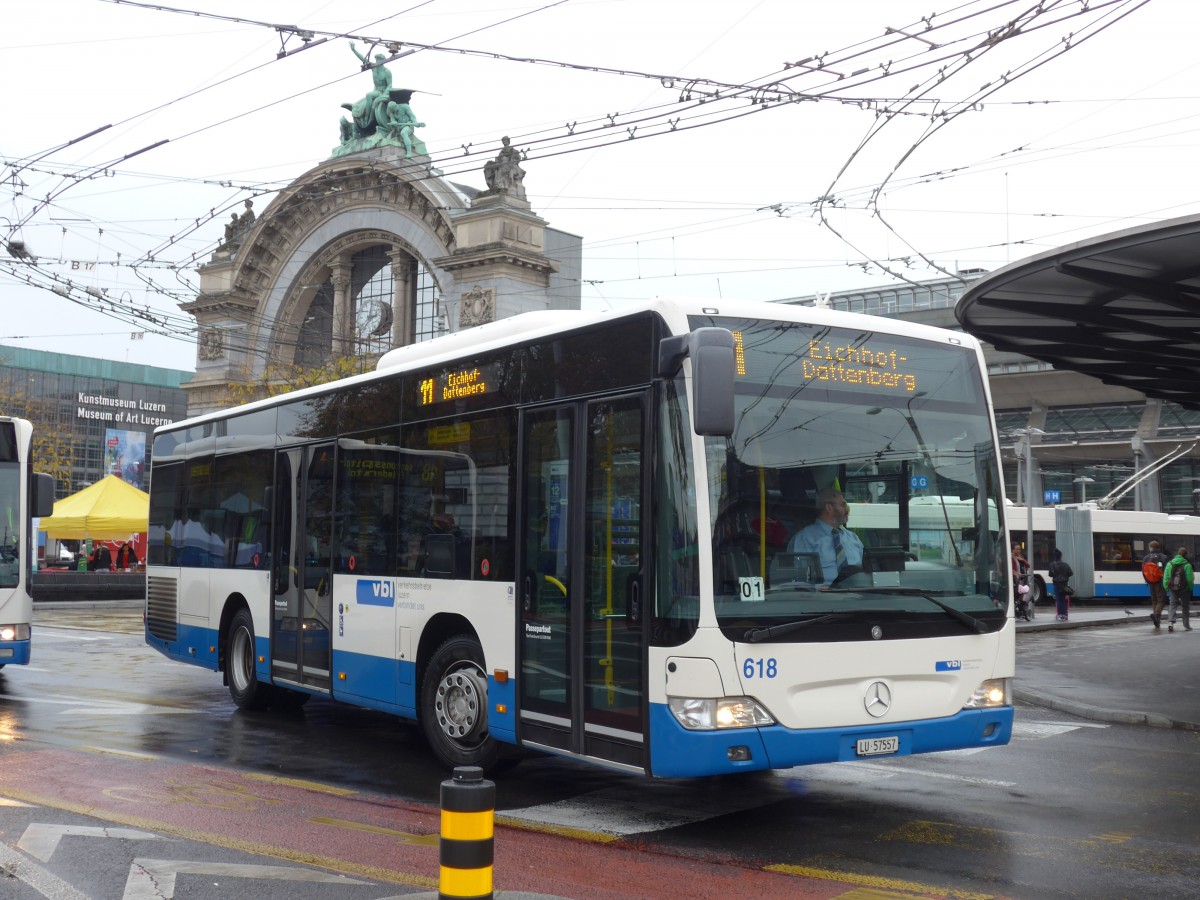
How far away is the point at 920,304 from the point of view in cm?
8400

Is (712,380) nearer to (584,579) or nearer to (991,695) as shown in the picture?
(584,579)

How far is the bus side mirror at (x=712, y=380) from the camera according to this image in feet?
22.1

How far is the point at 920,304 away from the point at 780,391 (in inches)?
3124

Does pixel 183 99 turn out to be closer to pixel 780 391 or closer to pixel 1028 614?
pixel 780 391

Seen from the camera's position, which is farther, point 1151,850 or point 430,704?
point 430,704

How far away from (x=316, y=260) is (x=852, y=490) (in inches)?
2066

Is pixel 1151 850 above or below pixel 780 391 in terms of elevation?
below

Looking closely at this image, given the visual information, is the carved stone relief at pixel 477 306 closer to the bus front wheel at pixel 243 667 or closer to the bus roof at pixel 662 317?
the bus front wheel at pixel 243 667

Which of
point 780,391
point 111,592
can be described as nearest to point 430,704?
point 780,391

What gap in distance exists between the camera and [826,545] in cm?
729

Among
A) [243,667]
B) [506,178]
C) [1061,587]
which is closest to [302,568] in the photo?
[243,667]

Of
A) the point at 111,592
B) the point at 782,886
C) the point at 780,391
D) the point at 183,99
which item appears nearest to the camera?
the point at 782,886

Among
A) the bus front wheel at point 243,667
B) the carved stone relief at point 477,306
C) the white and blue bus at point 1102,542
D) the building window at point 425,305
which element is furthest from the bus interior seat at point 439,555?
the building window at point 425,305

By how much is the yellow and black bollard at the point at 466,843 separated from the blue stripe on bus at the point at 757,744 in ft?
7.70
